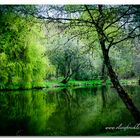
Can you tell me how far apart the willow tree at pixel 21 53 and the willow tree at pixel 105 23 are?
265 mm

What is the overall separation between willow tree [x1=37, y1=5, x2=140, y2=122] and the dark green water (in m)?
0.18

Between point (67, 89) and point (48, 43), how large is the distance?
2.05 feet

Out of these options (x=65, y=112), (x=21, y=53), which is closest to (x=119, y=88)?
(x=65, y=112)

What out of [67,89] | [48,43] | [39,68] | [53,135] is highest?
[48,43]

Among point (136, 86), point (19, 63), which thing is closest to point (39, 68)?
point (19, 63)

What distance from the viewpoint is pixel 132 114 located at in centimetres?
384

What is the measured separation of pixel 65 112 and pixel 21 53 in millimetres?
978

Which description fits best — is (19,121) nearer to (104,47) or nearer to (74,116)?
(74,116)

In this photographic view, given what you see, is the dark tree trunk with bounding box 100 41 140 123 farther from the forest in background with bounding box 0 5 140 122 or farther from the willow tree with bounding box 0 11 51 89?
the willow tree with bounding box 0 11 51 89

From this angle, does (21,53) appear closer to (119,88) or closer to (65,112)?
(65,112)

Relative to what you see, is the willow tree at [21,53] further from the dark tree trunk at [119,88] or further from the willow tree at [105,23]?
the dark tree trunk at [119,88]

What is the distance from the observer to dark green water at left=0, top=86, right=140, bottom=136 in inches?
150

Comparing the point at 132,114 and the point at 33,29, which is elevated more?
the point at 33,29

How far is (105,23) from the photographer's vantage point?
3.89m
